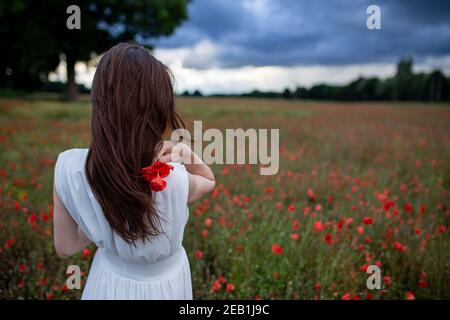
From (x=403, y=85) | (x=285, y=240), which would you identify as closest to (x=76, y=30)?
(x=285, y=240)

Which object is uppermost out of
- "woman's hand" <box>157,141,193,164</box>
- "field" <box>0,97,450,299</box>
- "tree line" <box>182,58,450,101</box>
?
"tree line" <box>182,58,450,101</box>

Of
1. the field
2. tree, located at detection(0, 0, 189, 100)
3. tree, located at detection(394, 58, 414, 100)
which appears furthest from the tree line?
the field

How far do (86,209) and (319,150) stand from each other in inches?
269

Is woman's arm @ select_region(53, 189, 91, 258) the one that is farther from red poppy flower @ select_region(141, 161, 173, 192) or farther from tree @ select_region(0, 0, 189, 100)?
tree @ select_region(0, 0, 189, 100)

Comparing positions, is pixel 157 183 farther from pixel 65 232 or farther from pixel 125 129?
pixel 65 232

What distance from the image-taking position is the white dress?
1.46 m

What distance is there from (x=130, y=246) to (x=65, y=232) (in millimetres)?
306

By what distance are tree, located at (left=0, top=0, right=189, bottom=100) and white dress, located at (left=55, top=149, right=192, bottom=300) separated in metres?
23.2

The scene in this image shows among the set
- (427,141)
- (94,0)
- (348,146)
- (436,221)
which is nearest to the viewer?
(436,221)

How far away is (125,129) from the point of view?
4.68 ft

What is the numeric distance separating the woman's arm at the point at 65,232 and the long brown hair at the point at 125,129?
0.21 metres

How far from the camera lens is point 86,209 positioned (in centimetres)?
148
